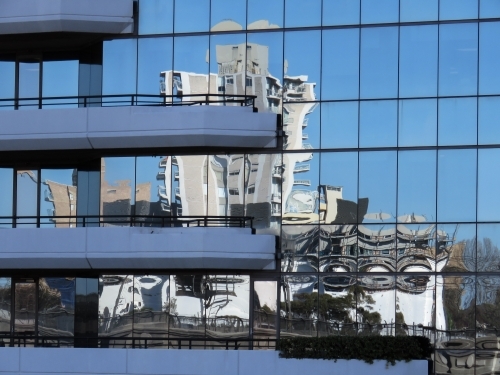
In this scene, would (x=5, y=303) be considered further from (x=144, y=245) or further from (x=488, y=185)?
(x=488, y=185)

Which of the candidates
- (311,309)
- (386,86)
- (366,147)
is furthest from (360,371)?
(386,86)

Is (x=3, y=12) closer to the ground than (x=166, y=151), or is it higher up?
higher up

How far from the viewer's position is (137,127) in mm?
30422

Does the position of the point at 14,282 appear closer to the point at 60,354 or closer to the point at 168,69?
the point at 60,354

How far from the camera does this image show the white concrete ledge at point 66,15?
31234mm

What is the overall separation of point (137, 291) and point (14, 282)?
15.5 ft

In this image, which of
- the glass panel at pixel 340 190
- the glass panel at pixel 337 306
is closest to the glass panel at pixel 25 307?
the glass panel at pixel 337 306

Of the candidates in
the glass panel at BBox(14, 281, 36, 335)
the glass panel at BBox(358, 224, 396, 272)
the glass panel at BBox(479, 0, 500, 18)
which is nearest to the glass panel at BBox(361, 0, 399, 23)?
the glass panel at BBox(479, 0, 500, 18)

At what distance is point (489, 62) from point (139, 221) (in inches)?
475

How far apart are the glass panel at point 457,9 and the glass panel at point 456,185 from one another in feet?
13.8

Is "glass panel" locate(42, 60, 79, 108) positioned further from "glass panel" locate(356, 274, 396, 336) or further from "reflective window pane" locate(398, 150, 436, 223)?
"glass panel" locate(356, 274, 396, 336)

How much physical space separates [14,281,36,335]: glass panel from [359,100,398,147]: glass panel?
1220 centimetres

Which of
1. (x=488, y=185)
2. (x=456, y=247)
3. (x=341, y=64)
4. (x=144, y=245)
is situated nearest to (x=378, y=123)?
(x=341, y=64)

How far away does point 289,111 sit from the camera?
102 feet
